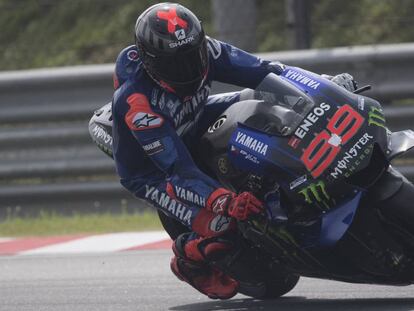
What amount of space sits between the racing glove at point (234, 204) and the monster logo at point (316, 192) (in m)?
0.23

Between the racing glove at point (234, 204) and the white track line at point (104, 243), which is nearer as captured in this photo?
the racing glove at point (234, 204)

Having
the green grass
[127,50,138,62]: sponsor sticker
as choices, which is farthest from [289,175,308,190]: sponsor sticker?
the green grass

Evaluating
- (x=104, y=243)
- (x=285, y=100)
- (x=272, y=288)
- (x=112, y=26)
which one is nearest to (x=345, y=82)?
(x=285, y=100)

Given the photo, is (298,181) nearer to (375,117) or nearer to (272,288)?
(375,117)

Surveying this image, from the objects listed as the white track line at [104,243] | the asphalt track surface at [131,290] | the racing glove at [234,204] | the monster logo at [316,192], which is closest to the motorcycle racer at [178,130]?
the racing glove at [234,204]

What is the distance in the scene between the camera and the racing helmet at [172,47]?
5.24 metres

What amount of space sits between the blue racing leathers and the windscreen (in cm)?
39

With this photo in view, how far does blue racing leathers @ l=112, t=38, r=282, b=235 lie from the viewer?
5.28 meters

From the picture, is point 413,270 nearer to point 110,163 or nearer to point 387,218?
point 387,218

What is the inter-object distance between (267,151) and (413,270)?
81 cm

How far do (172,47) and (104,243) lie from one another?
3.26m

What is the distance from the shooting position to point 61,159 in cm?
966

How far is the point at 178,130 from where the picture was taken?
219 inches

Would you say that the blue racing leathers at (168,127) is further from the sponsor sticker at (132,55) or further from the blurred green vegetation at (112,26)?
the blurred green vegetation at (112,26)
